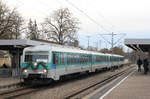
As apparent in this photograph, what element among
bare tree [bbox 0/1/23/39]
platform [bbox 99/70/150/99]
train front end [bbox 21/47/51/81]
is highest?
bare tree [bbox 0/1/23/39]

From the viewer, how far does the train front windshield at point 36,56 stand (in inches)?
708

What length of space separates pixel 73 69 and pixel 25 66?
5.63 m

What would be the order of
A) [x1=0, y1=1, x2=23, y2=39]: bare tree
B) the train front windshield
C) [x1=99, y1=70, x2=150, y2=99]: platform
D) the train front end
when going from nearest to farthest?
[x1=99, y1=70, x2=150, y2=99]: platform → the train front end → the train front windshield → [x1=0, y1=1, x2=23, y2=39]: bare tree

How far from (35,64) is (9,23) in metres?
32.5

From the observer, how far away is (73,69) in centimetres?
2297

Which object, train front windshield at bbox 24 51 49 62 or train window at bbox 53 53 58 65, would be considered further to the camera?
train window at bbox 53 53 58 65

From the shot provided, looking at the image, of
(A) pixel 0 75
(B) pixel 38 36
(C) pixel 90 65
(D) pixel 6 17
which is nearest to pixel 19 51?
(A) pixel 0 75

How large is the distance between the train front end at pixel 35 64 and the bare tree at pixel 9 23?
30308 millimetres

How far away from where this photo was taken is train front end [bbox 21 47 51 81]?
17.6 metres

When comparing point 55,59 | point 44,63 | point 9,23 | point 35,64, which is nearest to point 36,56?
point 35,64

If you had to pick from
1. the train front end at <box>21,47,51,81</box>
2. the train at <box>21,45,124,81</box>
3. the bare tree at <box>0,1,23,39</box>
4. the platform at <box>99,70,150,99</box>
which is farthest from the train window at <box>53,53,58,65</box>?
the bare tree at <box>0,1,23,39</box>

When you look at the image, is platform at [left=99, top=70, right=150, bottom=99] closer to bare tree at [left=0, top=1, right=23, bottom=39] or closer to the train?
the train

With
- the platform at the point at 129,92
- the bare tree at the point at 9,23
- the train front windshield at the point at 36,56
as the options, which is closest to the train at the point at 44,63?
the train front windshield at the point at 36,56

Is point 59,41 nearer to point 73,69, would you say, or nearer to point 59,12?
point 59,12
